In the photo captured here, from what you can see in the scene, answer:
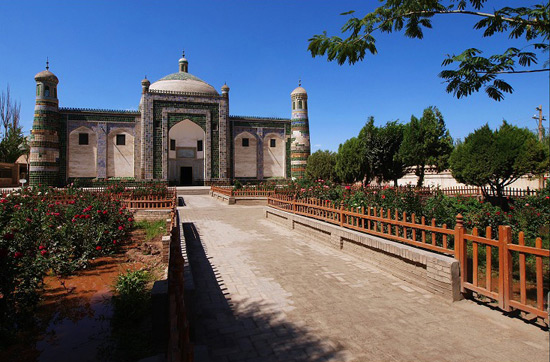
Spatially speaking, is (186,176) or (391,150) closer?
(391,150)

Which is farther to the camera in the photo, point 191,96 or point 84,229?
point 191,96

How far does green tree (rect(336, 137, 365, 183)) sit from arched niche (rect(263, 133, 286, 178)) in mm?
9596

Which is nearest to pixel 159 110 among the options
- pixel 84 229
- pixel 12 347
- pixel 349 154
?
pixel 349 154

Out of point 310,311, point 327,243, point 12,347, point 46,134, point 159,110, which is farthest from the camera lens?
point 159,110

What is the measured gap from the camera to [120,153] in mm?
26297

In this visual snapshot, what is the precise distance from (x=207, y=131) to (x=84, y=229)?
72.1ft

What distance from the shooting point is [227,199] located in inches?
661

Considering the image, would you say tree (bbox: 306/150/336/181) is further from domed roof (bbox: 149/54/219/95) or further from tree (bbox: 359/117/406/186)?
domed roof (bbox: 149/54/219/95)

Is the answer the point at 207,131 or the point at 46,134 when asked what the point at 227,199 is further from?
the point at 46,134

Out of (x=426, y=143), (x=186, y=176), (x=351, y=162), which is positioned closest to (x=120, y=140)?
(x=186, y=176)

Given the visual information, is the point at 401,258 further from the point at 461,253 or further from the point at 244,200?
the point at 244,200

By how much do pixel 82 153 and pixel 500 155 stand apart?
89.6 feet

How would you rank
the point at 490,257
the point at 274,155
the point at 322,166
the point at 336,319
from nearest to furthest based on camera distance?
1. the point at 336,319
2. the point at 490,257
3. the point at 322,166
4. the point at 274,155

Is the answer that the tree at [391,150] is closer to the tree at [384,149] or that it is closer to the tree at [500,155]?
the tree at [384,149]
